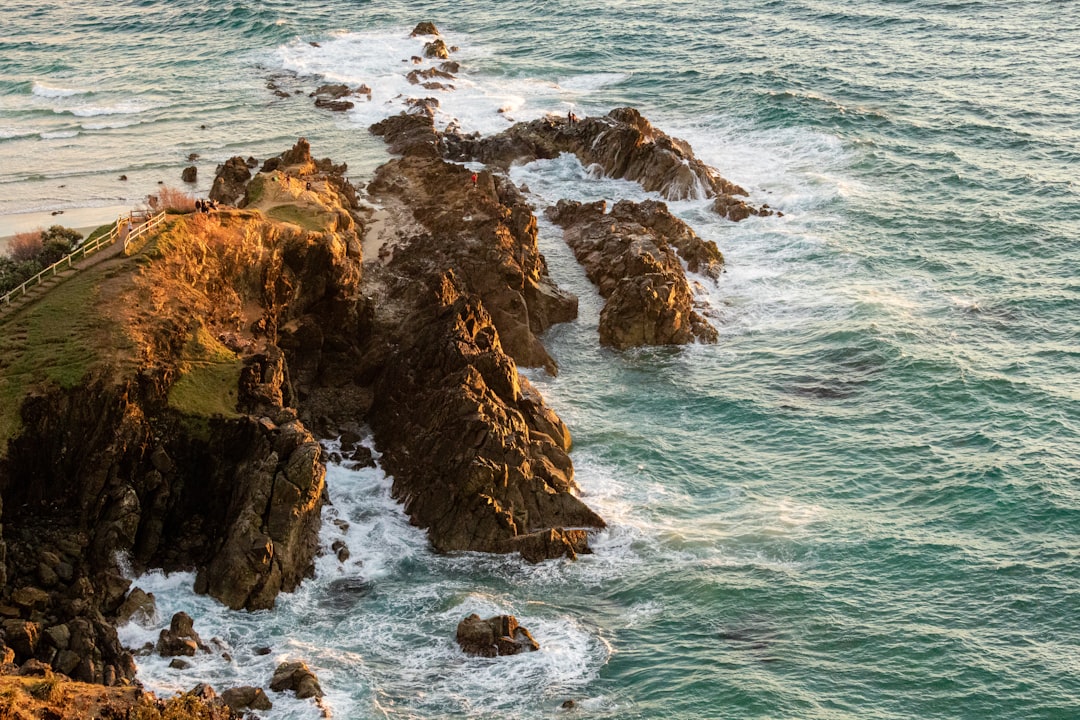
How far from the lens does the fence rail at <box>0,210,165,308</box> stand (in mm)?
40469

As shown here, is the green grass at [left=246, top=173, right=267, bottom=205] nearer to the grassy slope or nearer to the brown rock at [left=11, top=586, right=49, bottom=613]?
the grassy slope

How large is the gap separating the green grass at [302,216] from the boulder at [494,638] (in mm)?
22291

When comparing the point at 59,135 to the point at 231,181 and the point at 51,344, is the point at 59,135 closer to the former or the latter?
the point at 231,181

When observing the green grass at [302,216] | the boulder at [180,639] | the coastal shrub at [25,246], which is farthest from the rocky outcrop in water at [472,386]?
the coastal shrub at [25,246]

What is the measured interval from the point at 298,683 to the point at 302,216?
25201 mm

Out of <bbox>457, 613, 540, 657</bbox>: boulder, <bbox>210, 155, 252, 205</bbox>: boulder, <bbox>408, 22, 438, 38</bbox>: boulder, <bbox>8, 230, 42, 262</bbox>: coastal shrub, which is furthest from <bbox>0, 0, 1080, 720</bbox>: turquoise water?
<bbox>8, 230, 42, 262</bbox>: coastal shrub

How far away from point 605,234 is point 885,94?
3551 centimetres

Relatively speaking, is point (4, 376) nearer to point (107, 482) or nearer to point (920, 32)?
point (107, 482)

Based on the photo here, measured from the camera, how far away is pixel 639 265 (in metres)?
58.0

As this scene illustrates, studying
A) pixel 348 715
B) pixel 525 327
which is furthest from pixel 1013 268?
pixel 348 715

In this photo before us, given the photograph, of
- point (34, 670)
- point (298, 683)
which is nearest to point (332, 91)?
point (298, 683)

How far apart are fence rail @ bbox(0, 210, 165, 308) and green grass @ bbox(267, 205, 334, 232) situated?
22.3 feet

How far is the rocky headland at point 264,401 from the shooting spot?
36.3 metres

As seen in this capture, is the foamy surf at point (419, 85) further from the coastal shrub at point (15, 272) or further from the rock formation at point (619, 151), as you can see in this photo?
the coastal shrub at point (15, 272)
